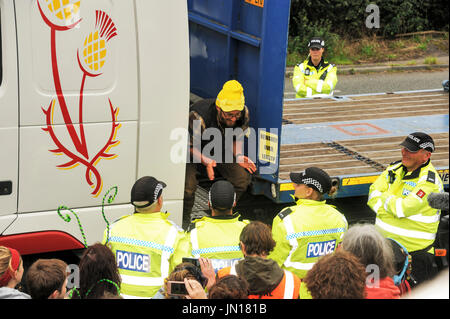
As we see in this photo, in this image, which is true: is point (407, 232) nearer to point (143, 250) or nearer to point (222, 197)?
point (222, 197)

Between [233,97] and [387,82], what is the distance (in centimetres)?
1178

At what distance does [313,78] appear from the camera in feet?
30.5

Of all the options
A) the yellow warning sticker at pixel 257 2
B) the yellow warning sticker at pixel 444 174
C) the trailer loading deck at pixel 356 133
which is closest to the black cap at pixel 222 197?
→ the trailer loading deck at pixel 356 133

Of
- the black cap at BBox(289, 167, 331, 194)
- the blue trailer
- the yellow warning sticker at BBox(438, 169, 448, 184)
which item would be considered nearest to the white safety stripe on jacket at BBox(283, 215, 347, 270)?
the black cap at BBox(289, 167, 331, 194)

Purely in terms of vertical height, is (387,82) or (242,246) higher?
(387,82)

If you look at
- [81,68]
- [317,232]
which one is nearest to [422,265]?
[317,232]

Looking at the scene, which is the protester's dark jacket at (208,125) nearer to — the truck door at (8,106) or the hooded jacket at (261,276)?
the truck door at (8,106)

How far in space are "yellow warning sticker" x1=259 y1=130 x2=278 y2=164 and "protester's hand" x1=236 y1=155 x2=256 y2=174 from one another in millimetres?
114

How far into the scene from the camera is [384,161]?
6.75 m

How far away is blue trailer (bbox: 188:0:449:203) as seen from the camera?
5555 millimetres

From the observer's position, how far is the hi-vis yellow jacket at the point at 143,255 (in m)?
4.05

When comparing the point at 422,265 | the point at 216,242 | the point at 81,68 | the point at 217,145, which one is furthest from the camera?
the point at 217,145

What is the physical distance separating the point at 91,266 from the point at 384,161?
13.1ft

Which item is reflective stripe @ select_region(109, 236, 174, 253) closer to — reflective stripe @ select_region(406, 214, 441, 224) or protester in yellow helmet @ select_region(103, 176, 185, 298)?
protester in yellow helmet @ select_region(103, 176, 185, 298)
